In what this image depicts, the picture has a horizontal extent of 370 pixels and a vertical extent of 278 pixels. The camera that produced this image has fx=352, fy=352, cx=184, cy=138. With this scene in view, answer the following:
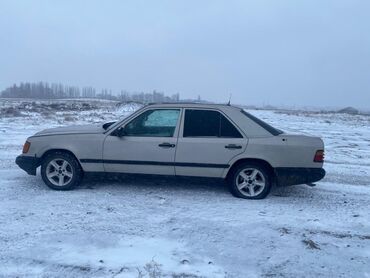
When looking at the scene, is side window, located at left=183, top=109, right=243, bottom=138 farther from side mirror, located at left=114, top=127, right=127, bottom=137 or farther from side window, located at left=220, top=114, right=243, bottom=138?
side mirror, located at left=114, top=127, right=127, bottom=137

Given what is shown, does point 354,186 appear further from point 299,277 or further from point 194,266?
point 194,266

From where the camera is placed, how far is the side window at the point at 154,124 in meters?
5.93

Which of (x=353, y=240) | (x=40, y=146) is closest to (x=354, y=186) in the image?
(x=353, y=240)

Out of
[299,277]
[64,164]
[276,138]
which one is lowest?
[299,277]

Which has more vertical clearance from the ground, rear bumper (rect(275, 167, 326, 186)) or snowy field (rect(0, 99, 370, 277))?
rear bumper (rect(275, 167, 326, 186))

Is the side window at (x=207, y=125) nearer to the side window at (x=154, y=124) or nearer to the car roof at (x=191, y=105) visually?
the car roof at (x=191, y=105)

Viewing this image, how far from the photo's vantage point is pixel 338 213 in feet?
17.5

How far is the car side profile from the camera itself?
5715 mm

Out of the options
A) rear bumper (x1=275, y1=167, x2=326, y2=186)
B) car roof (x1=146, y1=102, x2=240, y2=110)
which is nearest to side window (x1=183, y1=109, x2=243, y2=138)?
car roof (x1=146, y1=102, x2=240, y2=110)

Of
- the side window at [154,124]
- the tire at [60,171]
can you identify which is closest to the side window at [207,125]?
the side window at [154,124]

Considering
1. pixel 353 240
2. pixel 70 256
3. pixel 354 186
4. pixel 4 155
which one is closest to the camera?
pixel 70 256

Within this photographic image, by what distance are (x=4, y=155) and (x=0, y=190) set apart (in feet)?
11.0

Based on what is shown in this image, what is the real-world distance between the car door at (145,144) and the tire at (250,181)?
1057 millimetres

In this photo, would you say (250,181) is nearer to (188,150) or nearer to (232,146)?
(232,146)
